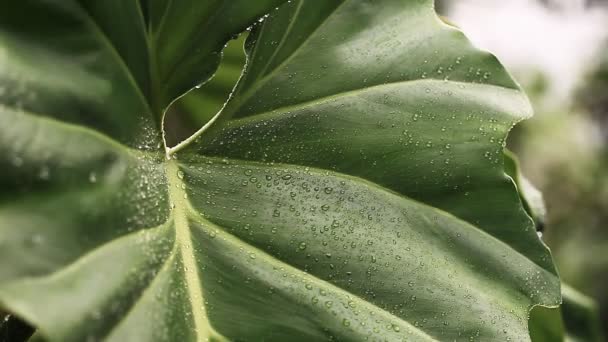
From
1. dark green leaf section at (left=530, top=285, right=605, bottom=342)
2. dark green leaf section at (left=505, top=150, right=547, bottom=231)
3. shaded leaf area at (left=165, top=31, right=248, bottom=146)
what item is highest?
shaded leaf area at (left=165, top=31, right=248, bottom=146)

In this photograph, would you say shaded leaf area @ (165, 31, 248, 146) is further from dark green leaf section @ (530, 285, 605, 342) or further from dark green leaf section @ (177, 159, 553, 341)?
dark green leaf section @ (530, 285, 605, 342)

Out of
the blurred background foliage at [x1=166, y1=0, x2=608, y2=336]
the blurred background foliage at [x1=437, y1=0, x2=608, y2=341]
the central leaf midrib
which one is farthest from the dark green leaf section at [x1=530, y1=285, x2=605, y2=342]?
the blurred background foliage at [x1=437, y1=0, x2=608, y2=341]

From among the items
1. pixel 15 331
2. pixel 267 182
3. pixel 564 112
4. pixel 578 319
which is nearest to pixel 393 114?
pixel 267 182

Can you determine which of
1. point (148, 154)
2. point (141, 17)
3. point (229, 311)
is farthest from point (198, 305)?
point (141, 17)

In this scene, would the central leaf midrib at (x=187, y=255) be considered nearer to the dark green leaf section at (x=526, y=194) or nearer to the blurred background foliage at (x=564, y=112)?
the dark green leaf section at (x=526, y=194)

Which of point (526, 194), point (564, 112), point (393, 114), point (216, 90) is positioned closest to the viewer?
point (393, 114)

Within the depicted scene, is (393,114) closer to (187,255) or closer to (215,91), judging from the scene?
(187,255)
